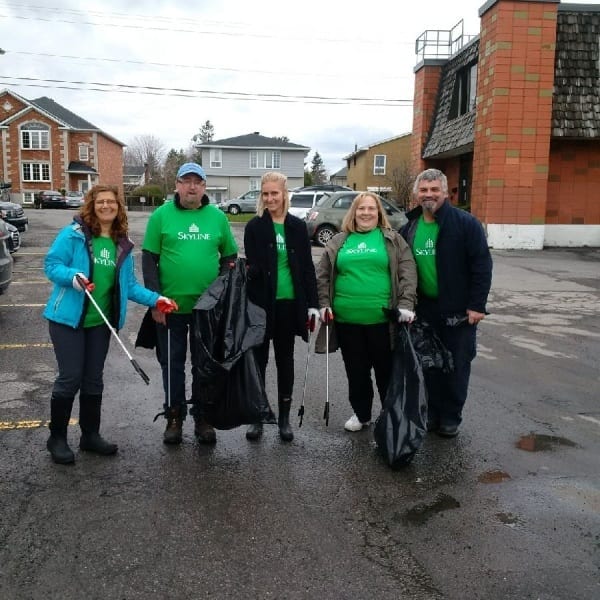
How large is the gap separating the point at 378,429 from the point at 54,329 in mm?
2180

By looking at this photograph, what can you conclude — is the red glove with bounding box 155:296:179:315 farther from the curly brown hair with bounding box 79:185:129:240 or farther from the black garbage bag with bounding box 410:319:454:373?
the black garbage bag with bounding box 410:319:454:373

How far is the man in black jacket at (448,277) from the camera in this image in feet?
14.4

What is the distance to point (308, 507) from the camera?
347 centimetres

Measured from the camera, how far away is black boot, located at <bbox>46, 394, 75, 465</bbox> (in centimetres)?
393

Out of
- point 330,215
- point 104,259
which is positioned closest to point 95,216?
point 104,259

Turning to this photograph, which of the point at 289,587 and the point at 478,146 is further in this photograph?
the point at 478,146

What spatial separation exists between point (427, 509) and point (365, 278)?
1.59 m

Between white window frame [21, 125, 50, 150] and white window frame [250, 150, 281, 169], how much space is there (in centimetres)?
1887

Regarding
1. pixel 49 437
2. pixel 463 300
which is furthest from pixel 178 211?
pixel 463 300

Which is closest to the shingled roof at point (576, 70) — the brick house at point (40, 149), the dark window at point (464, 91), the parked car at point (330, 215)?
the dark window at point (464, 91)

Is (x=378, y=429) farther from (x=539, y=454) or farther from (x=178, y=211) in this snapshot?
(x=178, y=211)

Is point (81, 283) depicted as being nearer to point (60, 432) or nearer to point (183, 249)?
point (183, 249)

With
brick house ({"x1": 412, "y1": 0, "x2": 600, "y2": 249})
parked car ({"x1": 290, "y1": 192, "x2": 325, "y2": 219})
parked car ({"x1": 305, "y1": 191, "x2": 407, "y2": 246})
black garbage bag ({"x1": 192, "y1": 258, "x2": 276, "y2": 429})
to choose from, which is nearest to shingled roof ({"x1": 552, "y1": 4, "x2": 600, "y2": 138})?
brick house ({"x1": 412, "y1": 0, "x2": 600, "y2": 249})

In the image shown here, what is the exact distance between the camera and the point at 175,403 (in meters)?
4.36
